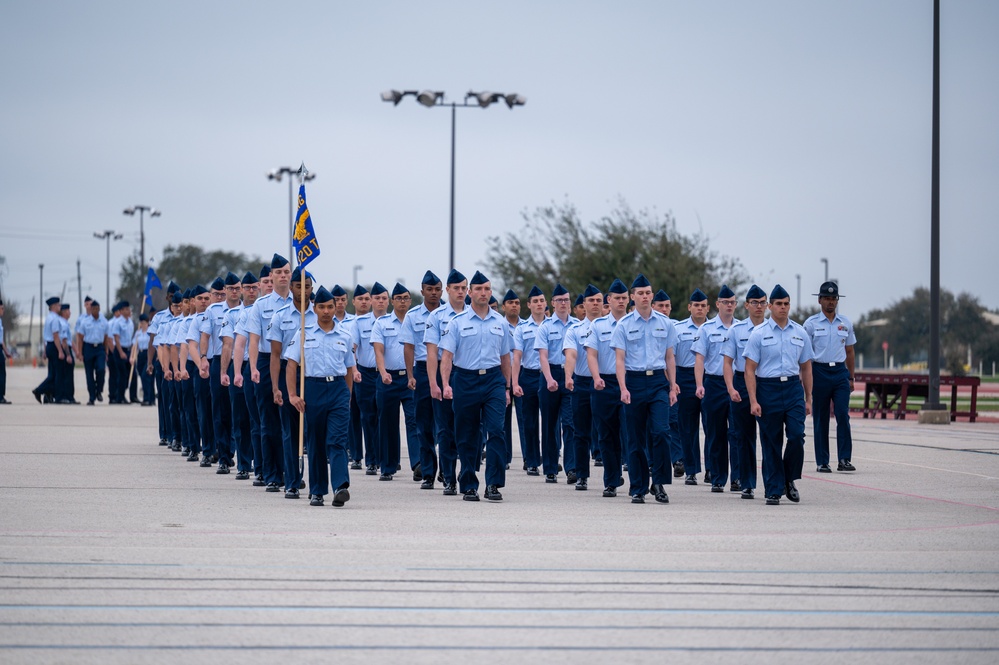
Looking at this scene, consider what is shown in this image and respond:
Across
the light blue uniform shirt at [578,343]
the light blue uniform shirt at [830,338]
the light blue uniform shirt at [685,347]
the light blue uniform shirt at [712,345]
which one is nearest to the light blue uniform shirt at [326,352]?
the light blue uniform shirt at [578,343]

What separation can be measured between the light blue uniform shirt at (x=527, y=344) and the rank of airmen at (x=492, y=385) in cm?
4

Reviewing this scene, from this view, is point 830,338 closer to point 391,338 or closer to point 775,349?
point 775,349

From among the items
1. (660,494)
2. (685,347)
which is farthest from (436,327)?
(685,347)

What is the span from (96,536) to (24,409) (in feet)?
73.6

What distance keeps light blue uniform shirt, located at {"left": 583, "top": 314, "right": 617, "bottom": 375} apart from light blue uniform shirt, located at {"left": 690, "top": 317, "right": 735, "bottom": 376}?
1.51 metres

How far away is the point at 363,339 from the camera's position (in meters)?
17.8

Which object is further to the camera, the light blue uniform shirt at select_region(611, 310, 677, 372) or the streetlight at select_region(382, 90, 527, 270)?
the streetlight at select_region(382, 90, 527, 270)

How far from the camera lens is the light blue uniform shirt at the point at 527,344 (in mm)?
18094

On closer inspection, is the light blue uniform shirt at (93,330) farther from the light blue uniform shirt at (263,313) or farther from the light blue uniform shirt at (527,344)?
the light blue uniform shirt at (263,313)

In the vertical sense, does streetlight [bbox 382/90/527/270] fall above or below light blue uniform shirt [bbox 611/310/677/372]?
above

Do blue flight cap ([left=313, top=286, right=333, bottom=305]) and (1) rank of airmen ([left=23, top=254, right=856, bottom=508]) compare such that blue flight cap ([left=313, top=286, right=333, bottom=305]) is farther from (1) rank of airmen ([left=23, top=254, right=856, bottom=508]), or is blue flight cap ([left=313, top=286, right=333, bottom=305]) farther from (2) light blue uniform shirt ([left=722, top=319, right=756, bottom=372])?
(2) light blue uniform shirt ([left=722, top=319, right=756, bottom=372])

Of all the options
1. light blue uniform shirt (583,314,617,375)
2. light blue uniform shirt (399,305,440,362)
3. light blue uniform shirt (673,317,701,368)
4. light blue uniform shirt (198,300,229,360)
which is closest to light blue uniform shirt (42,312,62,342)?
light blue uniform shirt (198,300,229,360)

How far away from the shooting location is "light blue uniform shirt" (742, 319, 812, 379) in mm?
14102

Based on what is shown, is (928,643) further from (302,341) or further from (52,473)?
(52,473)
